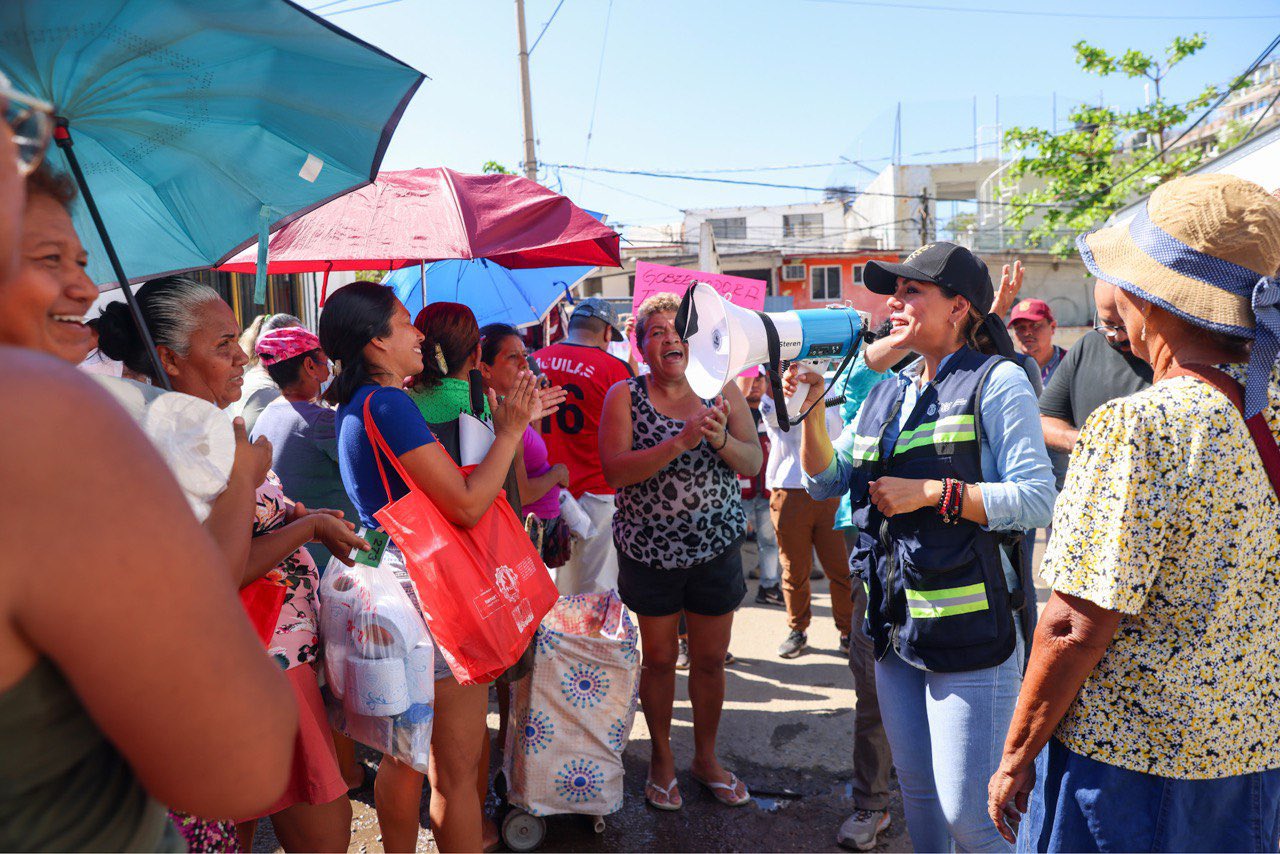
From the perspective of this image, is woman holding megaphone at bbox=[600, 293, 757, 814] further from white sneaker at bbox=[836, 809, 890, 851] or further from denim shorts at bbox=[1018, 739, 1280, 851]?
denim shorts at bbox=[1018, 739, 1280, 851]

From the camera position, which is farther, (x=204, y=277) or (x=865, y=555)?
(x=204, y=277)

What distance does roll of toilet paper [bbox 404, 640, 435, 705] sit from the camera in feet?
7.66

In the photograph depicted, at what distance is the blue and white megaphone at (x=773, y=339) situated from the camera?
2.50 m

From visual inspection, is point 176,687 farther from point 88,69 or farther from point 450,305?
point 450,305

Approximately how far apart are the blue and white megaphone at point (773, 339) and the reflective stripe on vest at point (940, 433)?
1.09ft

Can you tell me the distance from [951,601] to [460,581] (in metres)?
1.36

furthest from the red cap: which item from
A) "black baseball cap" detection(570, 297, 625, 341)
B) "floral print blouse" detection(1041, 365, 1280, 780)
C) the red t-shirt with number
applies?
"floral print blouse" detection(1041, 365, 1280, 780)

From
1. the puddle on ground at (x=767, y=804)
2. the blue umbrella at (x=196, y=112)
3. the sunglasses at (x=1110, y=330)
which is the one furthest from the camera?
the puddle on ground at (x=767, y=804)

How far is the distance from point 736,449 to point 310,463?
1695 mm

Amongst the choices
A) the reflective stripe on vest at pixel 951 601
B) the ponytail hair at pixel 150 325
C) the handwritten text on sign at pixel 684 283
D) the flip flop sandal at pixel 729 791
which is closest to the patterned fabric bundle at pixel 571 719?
the flip flop sandal at pixel 729 791

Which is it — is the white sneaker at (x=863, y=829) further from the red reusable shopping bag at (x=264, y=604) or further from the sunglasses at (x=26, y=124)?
the sunglasses at (x=26, y=124)

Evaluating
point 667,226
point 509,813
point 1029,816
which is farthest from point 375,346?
point 667,226

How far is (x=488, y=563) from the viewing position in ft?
8.07

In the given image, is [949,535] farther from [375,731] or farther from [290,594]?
[290,594]
